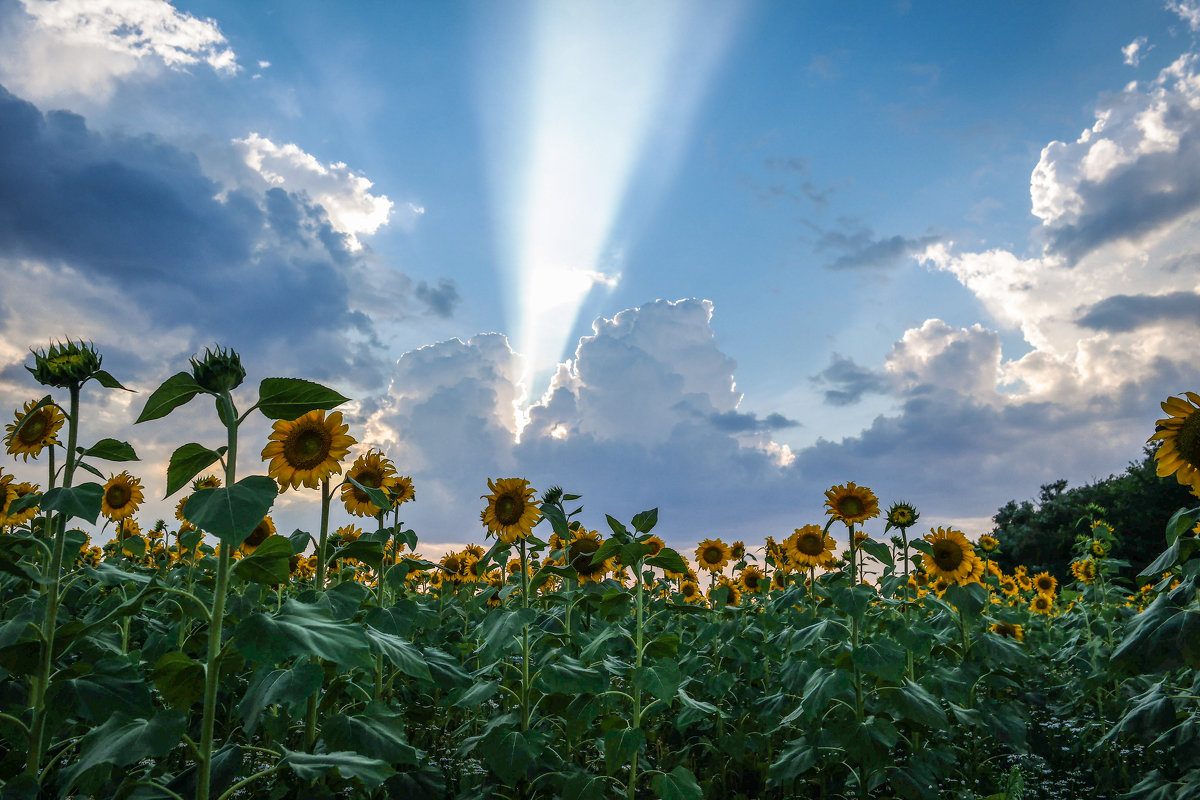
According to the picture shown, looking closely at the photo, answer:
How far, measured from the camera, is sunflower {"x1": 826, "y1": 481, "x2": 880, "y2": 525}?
5984 millimetres

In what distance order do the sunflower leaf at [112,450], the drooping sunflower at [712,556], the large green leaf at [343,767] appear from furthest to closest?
the drooping sunflower at [712,556]
the sunflower leaf at [112,450]
the large green leaf at [343,767]

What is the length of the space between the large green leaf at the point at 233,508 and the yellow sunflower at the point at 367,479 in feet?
9.08

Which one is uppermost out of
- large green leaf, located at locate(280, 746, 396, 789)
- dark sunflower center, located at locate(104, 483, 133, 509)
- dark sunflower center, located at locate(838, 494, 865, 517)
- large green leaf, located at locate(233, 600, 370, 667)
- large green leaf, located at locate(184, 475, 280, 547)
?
dark sunflower center, located at locate(104, 483, 133, 509)

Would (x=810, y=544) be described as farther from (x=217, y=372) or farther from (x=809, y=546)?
(x=217, y=372)

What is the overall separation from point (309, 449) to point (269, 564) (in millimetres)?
1216

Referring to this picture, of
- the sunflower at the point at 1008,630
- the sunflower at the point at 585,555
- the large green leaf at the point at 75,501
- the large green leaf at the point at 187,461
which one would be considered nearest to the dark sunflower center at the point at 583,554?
the sunflower at the point at 585,555

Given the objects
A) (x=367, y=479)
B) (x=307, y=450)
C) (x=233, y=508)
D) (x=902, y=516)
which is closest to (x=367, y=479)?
(x=367, y=479)

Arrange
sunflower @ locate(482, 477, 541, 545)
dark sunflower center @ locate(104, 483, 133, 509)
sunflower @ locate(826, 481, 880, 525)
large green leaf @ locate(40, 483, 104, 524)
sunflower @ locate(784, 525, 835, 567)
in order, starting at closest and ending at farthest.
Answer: large green leaf @ locate(40, 483, 104, 524)
sunflower @ locate(482, 477, 541, 545)
sunflower @ locate(826, 481, 880, 525)
dark sunflower center @ locate(104, 483, 133, 509)
sunflower @ locate(784, 525, 835, 567)

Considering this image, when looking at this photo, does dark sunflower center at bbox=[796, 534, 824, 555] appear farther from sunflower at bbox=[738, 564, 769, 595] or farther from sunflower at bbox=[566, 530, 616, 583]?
sunflower at bbox=[738, 564, 769, 595]

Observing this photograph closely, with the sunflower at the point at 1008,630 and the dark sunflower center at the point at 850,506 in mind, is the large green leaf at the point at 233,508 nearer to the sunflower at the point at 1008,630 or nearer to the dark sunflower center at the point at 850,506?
the dark sunflower center at the point at 850,506

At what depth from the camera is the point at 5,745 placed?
5.45m

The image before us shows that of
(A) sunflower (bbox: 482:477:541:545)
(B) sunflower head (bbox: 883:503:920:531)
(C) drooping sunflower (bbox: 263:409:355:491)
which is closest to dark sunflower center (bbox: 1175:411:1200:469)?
(B) sunflower head (bbox: 883:503:920:531)

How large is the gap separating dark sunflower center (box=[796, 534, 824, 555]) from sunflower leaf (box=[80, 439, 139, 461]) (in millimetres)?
6565

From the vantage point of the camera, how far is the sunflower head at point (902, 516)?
5.97 metres
